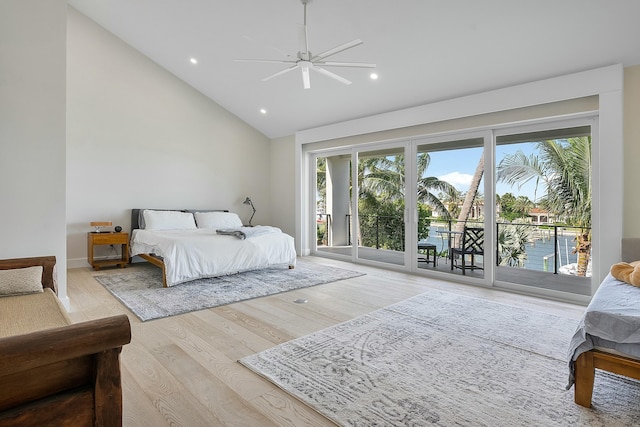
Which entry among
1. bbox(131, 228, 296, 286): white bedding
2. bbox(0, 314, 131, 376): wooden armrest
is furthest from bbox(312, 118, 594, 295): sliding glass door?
bbox(0, 314, 131, 376): wooden armrest

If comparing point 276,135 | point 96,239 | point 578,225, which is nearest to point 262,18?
point 276,135

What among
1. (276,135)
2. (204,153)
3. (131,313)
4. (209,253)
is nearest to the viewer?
(131,313)

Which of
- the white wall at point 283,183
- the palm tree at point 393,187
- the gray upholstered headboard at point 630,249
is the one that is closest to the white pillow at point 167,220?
the white wall at point 283,183

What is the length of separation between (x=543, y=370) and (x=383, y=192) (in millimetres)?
3871

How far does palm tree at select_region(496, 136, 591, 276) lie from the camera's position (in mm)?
3930

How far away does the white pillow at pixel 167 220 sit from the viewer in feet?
18.7

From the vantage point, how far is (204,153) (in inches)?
271

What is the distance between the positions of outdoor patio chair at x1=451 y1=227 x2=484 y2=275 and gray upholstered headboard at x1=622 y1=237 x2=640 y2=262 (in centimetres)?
154

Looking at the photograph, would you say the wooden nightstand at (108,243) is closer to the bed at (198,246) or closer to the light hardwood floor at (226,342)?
the bed at (198,246)

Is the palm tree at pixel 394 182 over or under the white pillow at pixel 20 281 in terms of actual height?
over

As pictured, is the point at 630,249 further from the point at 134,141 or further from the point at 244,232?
the point at 134,141

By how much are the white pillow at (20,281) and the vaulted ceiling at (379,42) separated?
2.87 m

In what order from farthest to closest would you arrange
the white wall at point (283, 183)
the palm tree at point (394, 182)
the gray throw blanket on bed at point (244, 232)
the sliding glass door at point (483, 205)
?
the white wall at point (283, 183), the palm tree at point (394, 182), the gray throw blanket on bed at point (244, 232), the sliding glass door at point (483, 205)

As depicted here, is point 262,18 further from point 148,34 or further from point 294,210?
point 294,210
